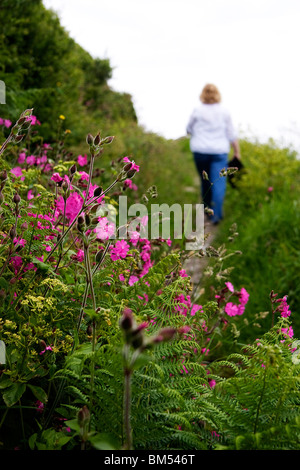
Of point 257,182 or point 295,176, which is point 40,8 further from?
point 295,176

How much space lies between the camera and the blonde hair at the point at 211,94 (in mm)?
6656

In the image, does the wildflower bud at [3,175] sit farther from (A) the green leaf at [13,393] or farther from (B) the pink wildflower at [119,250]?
(A) the green leaf at [13,393]

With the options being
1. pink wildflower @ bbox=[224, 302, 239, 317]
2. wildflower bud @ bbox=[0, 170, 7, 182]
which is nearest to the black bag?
pink wildflower @ bbox=[224, 302, 239, 317]

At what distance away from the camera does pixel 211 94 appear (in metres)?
6.66

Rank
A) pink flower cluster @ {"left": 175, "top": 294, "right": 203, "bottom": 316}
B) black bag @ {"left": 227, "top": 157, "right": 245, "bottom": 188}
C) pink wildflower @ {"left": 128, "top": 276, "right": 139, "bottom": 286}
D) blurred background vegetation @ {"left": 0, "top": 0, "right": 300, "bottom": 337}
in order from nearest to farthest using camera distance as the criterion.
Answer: pink flower cluster @ {"left": 175, "top": 294, "right": 203, "bottom": 316} → pink wildflower @ {"left": 128, "top": 276, "right": 139, "bottom": 286} → blurred background vegetation @ {"left": 0, "top": 0, "right": 300, "bottom": 337} → black bag @ {"left": 227, "top": 157, "right": 245, "bottom": 188}

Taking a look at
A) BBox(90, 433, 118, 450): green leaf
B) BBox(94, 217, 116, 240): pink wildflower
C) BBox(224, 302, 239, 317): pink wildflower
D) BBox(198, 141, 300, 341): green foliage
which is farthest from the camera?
BBox(198, 141, 300, 341): green foliage

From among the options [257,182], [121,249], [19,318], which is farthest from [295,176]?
[19,318]

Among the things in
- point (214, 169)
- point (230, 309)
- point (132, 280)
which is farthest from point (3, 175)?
point (214, 169)

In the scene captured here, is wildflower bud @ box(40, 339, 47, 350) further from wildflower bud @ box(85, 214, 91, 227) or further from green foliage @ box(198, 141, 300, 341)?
green foliage @ box(198, 141, 300, 341)

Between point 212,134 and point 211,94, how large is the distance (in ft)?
2.01

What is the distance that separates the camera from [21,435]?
56.1 inches

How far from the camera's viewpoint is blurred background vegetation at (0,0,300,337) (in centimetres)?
448

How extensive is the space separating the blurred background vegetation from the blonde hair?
1391 mm

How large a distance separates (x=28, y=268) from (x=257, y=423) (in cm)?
99
